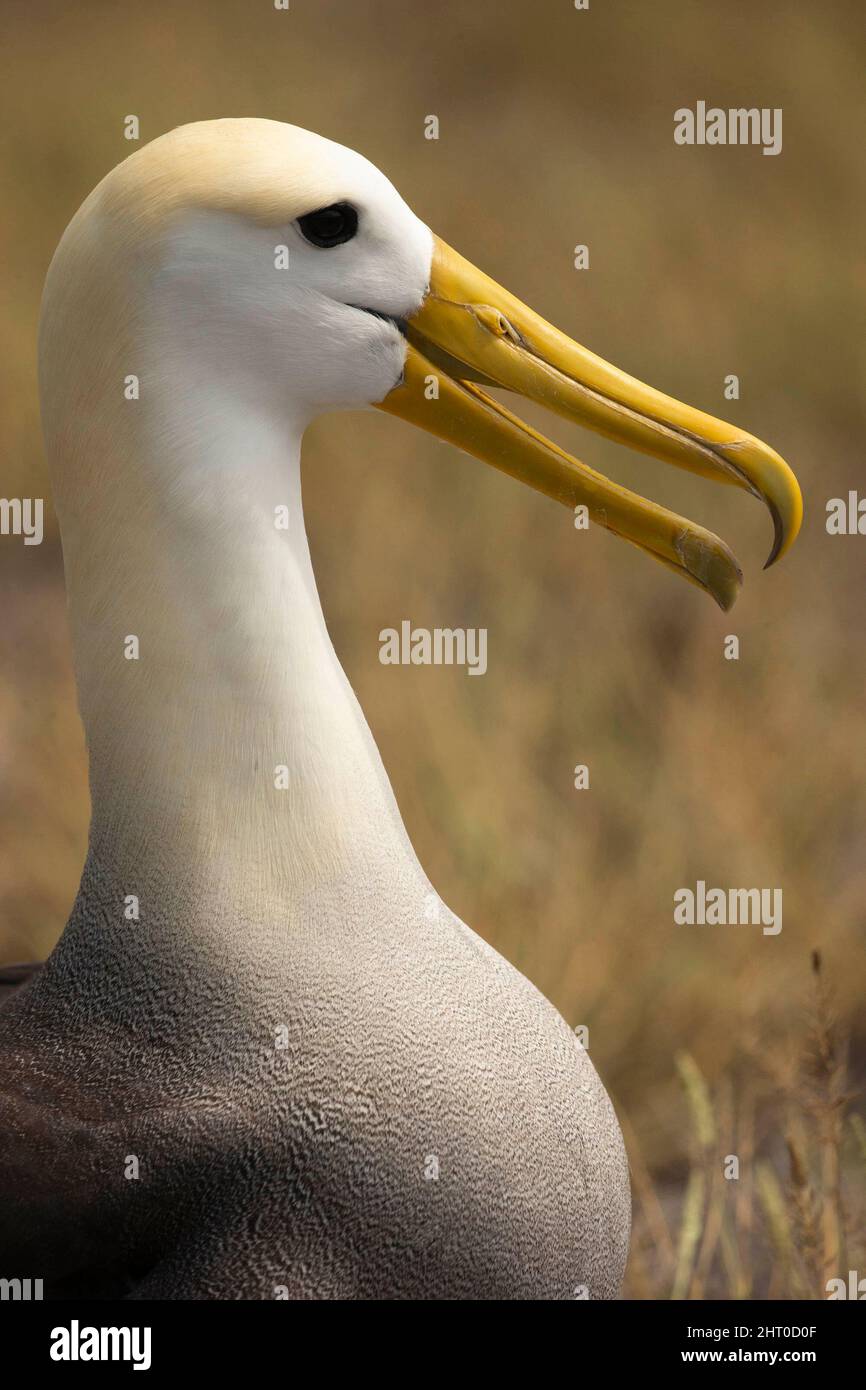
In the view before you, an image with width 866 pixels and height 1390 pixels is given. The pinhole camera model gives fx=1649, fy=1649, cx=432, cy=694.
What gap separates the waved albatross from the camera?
62.6 inches

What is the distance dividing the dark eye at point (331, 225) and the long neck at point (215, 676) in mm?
183

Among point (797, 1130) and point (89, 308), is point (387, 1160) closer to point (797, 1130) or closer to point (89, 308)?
point (89, 308)

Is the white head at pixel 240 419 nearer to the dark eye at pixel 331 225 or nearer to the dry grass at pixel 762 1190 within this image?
the dark eye at pixel 331 225

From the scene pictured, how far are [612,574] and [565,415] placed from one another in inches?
106

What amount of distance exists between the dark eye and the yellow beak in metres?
0.12

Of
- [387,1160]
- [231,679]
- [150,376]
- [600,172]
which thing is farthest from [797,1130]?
[600,172]

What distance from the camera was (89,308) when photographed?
5.24 feet

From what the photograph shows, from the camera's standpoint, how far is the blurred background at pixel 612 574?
10.9ft

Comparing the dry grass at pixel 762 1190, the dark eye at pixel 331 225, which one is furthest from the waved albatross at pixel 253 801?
the dry grass at pixel 762 1190

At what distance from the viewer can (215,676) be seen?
5.32ft

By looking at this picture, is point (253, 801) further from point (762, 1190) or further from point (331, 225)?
point (762, 1190)

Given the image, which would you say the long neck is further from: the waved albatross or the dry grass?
the dry grass

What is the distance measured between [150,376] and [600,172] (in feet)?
14.2

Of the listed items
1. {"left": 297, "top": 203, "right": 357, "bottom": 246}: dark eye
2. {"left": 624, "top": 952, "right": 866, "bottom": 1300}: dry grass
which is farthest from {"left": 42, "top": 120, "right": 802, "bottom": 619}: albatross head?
{"left": 624, "top": 952, "right": 866, "bottom": 1300}: dry grass
